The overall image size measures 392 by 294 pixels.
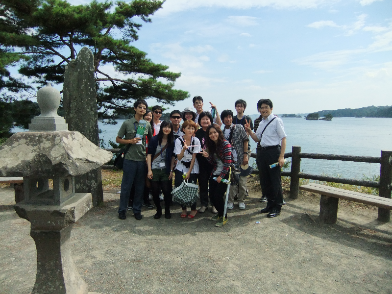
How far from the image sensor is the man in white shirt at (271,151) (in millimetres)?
4363

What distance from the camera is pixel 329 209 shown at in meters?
4.26

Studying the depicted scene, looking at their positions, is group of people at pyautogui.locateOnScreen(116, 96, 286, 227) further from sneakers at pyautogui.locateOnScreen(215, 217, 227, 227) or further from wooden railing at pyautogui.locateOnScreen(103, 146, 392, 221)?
wooden railing at pyautogui.locateOnScreen(103, 146, 392, 221)

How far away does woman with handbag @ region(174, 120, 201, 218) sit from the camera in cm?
416

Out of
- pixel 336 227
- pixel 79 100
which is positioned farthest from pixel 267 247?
pixel 79 100

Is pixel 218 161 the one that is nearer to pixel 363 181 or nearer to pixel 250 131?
pixel 250 131

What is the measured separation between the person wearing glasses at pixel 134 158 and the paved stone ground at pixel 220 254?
0.94 feet

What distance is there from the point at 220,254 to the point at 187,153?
158cm

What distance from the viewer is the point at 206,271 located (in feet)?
9.62

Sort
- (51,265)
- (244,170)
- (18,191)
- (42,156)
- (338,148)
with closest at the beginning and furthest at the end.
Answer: (42,156) → (51,265) → (244,170) → (18,191) → (338,148)

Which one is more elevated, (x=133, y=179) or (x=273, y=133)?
(x=273, y=133)

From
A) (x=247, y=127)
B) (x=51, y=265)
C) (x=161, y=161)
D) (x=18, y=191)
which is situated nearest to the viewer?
(x=51, y=265)

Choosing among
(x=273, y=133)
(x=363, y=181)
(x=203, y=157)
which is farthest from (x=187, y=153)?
(x=363, y=181)

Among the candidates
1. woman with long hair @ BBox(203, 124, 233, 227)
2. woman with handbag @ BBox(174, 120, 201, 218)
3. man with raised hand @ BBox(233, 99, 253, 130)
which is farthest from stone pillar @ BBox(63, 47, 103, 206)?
man with raised hand @ BBox(233, 99, 253, 130)

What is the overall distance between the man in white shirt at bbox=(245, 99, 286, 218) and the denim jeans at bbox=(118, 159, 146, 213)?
1900mm
